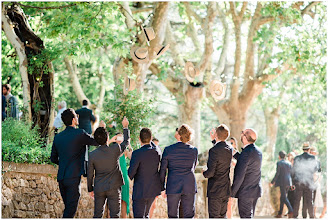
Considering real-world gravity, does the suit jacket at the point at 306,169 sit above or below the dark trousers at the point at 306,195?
above

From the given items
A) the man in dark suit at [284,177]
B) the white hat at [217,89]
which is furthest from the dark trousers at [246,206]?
the man in dark suit at [284,177]

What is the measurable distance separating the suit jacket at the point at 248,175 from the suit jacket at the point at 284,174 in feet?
20.0

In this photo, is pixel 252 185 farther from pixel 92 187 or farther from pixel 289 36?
pixel 289 36

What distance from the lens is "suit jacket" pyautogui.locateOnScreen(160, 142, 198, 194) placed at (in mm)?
8430

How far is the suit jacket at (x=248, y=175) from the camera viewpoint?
8758 mm

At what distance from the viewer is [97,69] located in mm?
22578

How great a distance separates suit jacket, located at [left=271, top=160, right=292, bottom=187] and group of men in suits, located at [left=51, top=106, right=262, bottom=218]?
6.08 meters

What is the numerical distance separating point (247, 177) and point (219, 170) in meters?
0.49

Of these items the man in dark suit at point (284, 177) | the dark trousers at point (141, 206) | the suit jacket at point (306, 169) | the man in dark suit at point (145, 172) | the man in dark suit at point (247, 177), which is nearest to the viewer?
the man in dark suit at point (145, 172)

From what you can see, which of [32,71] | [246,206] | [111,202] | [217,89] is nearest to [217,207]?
[246,206]

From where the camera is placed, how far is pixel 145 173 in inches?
337

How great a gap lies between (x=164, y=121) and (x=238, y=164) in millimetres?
19733

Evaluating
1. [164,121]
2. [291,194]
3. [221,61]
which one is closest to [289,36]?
[221,61]

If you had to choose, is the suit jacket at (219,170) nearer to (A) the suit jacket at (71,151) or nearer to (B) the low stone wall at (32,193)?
(A) the suit jacket at (71,151)
